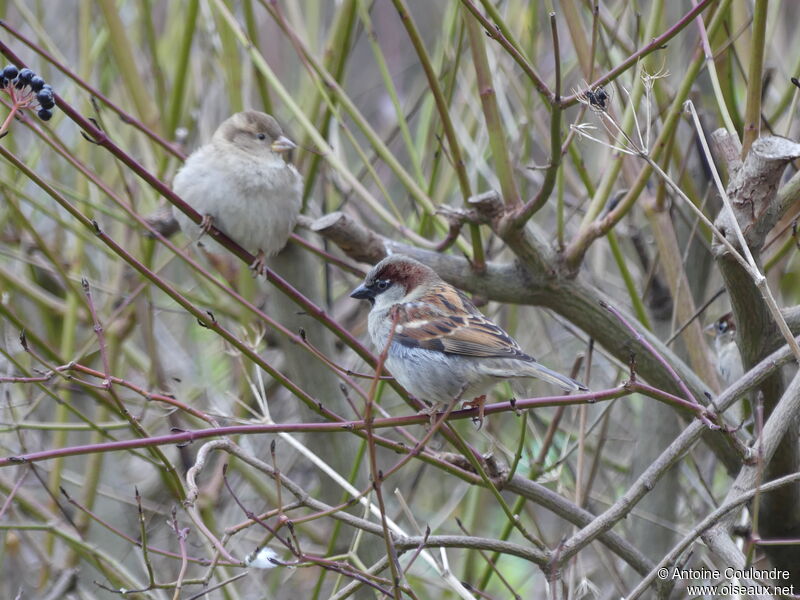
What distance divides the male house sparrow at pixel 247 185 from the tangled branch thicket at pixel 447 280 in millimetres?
150

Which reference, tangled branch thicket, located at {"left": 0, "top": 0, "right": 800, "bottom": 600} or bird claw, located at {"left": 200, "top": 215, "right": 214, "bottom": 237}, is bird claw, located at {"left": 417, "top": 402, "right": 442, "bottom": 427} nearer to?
tangled branch thicket, located at {"left": 0, "top": 0, "right": 800, "bottom": 600}

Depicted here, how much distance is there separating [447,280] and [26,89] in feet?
5.12

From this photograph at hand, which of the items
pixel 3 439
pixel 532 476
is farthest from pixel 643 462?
pixel 3 439

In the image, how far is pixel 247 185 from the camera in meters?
3.56

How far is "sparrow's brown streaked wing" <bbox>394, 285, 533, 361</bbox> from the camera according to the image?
2707 millimetres

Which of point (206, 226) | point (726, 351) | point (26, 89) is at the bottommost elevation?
point (726, 351)

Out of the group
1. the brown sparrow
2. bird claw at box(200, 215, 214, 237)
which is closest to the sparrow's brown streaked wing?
bird claw at box(200, 215, 214, 237)

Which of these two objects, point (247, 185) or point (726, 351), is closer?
point (247, 185)

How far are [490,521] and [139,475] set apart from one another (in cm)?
201

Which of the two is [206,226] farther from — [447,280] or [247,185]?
[447,280]

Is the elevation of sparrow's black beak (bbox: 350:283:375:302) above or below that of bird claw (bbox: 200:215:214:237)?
below

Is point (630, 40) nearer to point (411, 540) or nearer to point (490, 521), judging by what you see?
point (411, 540)

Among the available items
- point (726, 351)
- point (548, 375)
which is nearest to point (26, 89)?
point (548, 375)

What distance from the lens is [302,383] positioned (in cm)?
353
